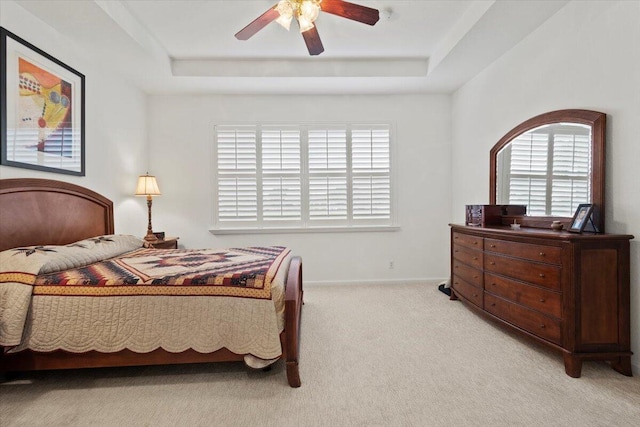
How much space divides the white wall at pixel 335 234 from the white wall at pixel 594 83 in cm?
101

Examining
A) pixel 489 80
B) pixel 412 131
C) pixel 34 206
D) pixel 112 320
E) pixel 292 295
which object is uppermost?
pixel 489 80

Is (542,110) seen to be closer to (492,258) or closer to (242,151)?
(492,258)

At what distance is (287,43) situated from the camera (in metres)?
3.29

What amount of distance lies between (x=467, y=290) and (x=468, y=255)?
1.20ft

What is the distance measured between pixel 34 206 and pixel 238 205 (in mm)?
2146

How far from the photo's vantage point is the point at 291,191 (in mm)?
4301

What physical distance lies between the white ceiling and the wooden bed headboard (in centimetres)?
142

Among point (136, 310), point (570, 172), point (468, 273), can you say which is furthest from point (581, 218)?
point (136, 310)

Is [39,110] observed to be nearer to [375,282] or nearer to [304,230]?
[304,230]

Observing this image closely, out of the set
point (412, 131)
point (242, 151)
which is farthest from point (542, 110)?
point (242, 151)

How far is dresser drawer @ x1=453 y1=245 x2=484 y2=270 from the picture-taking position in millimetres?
2928

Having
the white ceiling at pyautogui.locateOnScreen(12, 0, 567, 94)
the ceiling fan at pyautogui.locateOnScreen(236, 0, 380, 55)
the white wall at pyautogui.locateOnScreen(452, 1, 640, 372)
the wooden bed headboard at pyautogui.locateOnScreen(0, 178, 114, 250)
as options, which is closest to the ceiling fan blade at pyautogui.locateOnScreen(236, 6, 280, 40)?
the ceiling fan at pyautogui.locateOnScreen(236, 0, 380, 55)

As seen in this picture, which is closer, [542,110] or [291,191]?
[542,110]

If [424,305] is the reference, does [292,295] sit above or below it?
above
